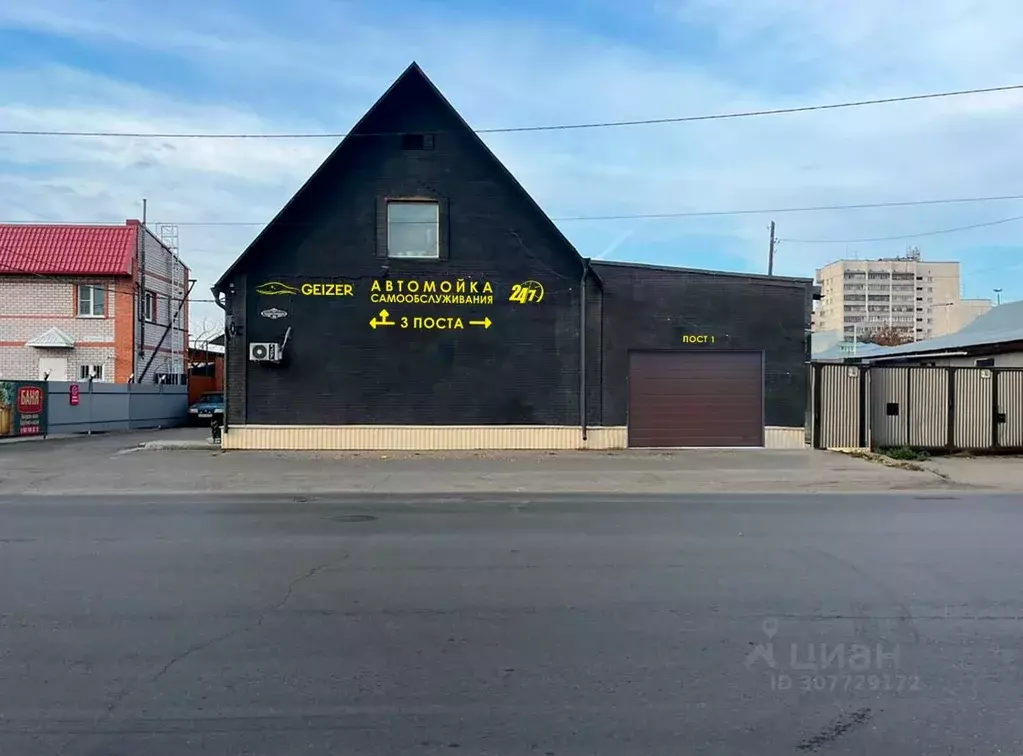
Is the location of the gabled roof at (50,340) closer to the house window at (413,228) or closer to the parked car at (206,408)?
the parked car at (206,408)

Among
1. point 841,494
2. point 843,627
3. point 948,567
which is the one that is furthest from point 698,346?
point 843,627

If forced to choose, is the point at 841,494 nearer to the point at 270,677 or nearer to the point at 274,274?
the point at 270,677

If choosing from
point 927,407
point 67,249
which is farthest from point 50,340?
point 927,407

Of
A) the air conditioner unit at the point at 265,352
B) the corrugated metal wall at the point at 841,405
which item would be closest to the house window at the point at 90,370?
the air conditioner unit at the point at 265,352

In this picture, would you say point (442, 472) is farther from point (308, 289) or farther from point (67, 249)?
point (67, 249)

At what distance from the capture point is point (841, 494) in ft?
45.4

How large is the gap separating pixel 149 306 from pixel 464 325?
22606 mm

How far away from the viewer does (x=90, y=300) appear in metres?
35.3

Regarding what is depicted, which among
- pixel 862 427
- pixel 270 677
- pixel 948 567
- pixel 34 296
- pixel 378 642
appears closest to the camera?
pixel 270 677

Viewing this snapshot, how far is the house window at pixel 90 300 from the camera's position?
35219 mm

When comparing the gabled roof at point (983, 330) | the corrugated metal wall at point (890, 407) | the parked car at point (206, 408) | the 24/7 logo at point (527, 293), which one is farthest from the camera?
the parked car at point (206, 408)

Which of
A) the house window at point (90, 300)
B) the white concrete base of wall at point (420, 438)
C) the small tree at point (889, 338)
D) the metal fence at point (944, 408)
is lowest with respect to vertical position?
the white concrete base of wall at point (420, 438)

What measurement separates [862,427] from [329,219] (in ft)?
45.9
